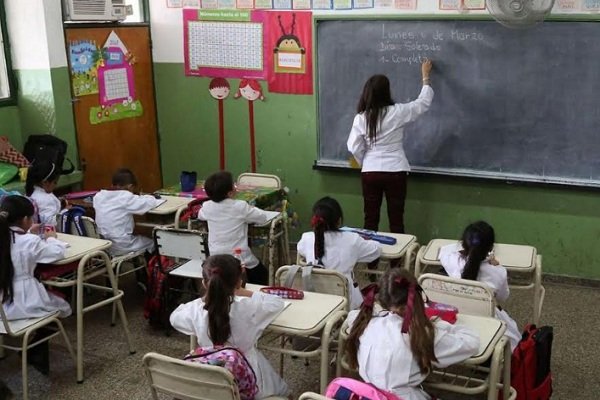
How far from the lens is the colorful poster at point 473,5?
446 cm

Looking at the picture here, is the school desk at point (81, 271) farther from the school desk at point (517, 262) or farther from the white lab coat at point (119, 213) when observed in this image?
the school desk at point (517, 262)

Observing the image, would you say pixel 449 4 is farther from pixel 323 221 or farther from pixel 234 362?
pixel 234 362

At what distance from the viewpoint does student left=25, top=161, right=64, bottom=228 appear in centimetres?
420

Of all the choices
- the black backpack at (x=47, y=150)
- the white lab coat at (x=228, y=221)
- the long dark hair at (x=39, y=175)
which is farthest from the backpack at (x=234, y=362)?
the black backpack at (x=47, y=150)

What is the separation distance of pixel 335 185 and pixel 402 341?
10.4 feet

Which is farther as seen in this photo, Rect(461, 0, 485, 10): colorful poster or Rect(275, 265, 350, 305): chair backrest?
Rect(461, 0, 485, 10): colorful poster

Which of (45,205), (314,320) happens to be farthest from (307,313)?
(45,205)

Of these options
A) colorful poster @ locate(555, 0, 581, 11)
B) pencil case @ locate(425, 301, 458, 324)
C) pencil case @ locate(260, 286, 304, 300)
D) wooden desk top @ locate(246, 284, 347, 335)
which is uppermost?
colorful poster @ locate(555, 0, 581, 11)

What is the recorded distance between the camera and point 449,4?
455 cm

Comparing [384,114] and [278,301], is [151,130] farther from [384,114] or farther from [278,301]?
[278,301]

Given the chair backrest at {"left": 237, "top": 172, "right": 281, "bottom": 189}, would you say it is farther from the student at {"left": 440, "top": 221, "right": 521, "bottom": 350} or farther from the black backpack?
the student at {"left": 440, "top": 221, "right": 521, "bottom": 350}

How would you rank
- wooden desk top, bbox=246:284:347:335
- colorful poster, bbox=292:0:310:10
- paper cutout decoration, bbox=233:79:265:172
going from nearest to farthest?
wooden desk top, bbox=246:284:347:335, colorful poster, bbox=292:0:310:10, paper cutout decoration, bbox=233:79:265:172

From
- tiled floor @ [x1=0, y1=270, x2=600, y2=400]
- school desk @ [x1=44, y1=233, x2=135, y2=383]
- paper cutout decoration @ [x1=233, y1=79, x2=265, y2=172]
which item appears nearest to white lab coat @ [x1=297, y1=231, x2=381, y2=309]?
tiled floor @ [x1=0, y1=270, x2=600, y2=400]

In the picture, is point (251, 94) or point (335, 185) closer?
point (335, 185)
